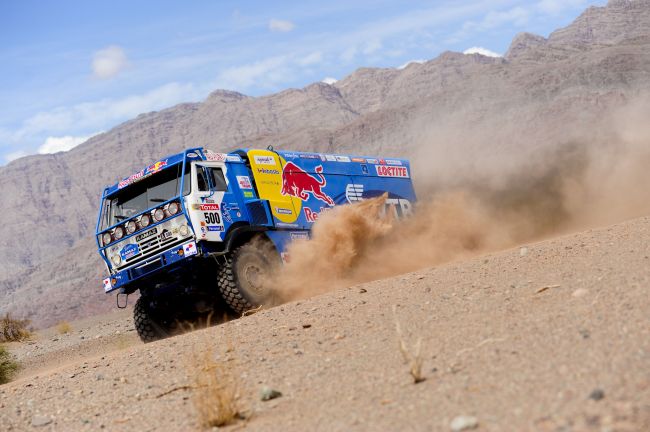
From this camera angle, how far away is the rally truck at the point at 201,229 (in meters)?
12.6

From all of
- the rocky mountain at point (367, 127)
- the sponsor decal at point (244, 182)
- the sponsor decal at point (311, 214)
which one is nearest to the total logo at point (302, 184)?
the sponsor decal at point (311, 214)

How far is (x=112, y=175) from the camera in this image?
122 meters

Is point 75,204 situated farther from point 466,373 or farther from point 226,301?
point 466,373

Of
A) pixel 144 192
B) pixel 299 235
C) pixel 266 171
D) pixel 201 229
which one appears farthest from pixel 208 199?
pixel 299 235

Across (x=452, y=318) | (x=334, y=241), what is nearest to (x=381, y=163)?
(x=334, y=241)

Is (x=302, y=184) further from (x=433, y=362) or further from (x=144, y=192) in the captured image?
(x=433, y=362)

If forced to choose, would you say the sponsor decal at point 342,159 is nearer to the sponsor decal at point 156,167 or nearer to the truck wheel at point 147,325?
the sponsor decal at point 156,167

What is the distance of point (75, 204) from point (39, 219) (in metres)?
5.61

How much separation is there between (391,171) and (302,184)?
3354 millimetres

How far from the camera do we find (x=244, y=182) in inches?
535

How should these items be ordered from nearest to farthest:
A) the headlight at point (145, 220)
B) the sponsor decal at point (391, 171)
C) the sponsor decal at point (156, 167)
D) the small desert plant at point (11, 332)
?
1. the headlight at point (145, 220)
2. the sponsor decal at point (156, 167)
3. the sponsor decal at point (391, 171)
4. the small desert plant at point (11, 332)

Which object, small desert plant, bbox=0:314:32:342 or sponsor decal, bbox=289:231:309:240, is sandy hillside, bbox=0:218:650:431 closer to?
sponsor decal, bbox=289:231:309:240

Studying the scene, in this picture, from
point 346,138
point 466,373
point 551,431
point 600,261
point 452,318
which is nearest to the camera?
point 551,431

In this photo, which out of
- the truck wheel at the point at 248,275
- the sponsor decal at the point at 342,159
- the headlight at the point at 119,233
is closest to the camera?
the truck wheel at the point at 248,275
